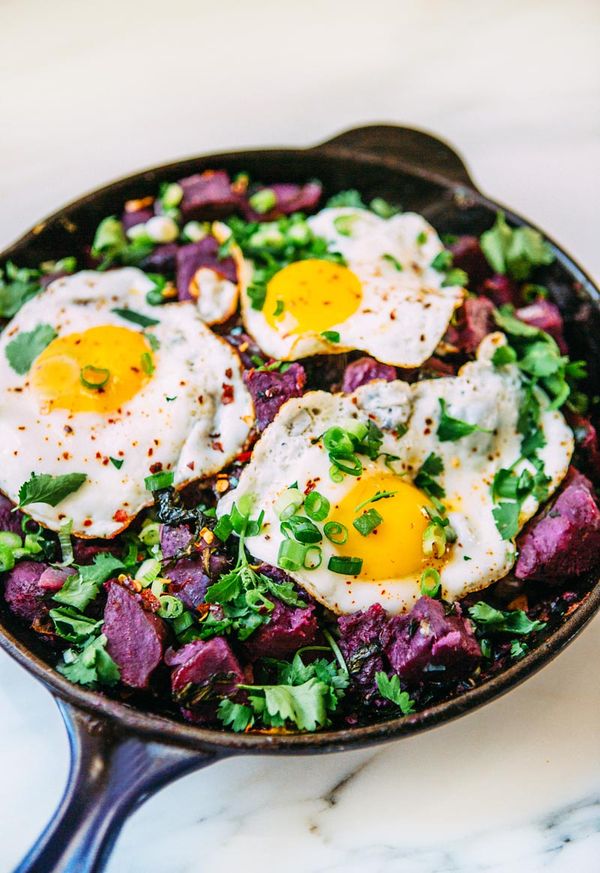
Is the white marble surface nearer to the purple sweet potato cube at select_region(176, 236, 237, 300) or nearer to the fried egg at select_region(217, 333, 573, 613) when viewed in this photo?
the fried egg at select_region(217, 333, 573, 613)

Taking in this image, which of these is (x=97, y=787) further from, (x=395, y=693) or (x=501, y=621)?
(x=501, y=621)

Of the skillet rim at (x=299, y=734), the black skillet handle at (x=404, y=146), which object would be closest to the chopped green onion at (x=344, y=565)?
the skillet rim at (x=299, y=734)

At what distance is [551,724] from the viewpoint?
3.67m

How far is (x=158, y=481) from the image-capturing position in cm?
350

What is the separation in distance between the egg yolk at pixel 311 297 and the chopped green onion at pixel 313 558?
885 mm

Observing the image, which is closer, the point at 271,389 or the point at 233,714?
the point at 233,714

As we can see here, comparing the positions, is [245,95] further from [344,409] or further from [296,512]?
[296,512]

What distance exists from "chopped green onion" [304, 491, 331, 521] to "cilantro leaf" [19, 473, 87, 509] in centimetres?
83

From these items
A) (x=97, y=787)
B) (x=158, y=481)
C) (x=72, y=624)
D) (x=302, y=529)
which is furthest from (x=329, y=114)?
(x=97, y=787)

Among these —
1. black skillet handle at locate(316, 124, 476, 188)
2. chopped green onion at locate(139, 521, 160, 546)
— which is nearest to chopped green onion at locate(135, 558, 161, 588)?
chopped green onion at locate(139, 521, 160, 546)

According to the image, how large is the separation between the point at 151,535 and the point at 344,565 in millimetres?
716

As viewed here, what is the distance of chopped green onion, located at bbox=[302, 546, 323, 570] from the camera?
10.7 ft

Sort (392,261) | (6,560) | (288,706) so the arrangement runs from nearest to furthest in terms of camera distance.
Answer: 1. (288,706)
2. (6,560)
3. (392,261)

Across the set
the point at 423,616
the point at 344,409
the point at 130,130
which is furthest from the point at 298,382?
the point at 130,130
